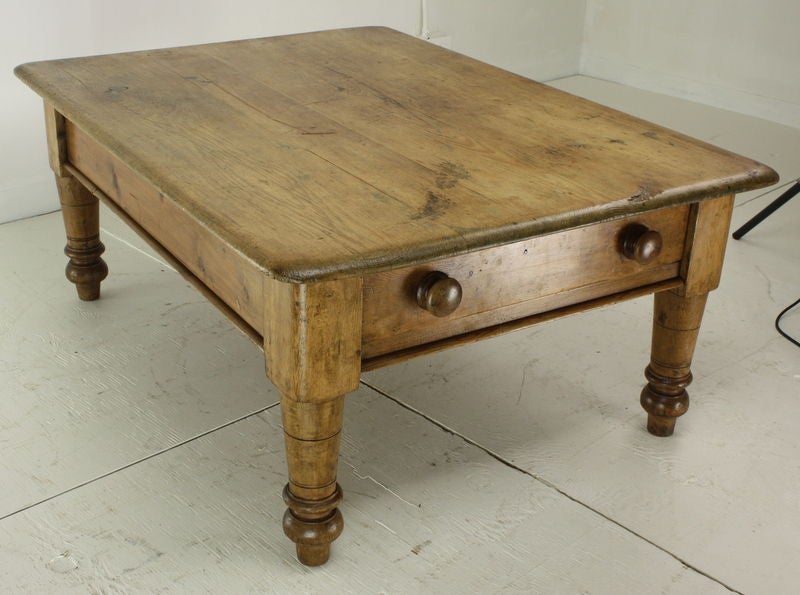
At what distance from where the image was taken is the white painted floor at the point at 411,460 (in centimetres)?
148

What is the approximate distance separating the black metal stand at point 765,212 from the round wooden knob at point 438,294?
1.48 m

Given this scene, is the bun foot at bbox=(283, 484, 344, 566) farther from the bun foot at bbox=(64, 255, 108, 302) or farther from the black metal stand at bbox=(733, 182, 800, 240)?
the black metal stand at bbox=(733, 182, 800, 240)

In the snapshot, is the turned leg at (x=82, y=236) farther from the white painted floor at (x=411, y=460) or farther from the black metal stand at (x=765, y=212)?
the black metal stand at (x=765, y=212)

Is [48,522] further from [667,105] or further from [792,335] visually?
[667,105]

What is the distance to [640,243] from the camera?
144cm

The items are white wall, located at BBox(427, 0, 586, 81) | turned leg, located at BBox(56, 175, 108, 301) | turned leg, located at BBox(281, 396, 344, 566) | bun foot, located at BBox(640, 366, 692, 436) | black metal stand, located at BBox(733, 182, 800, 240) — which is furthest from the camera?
white wall, located at BBox(427, 0, 586, 81)

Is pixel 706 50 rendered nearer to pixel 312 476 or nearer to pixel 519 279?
pixel 519 279

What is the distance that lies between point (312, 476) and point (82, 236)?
0.96 metres

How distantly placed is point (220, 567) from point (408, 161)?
64 centimetres

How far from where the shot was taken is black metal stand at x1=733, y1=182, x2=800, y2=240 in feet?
8.25

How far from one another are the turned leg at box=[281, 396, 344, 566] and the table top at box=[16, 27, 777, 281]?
0.79ft

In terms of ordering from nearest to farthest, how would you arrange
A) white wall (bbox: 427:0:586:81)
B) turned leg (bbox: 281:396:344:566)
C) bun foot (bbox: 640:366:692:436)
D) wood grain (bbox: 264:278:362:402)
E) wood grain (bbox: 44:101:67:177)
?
1. wood grain (bbox: 264:278:362:402)
2. turned leg (bbox: 281:396:344:566)
3. bun foot (bbox: 640:366:692:436)
4. wood grain (bbox: 44:101:67:177)
5. white wall (bbox: 427:0:586:81)

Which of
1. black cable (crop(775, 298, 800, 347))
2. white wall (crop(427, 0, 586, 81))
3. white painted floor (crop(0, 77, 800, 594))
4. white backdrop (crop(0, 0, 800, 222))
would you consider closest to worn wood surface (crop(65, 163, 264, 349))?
white painted floor (crop(0, 77, 800, 594))

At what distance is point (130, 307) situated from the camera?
2.19 metres
